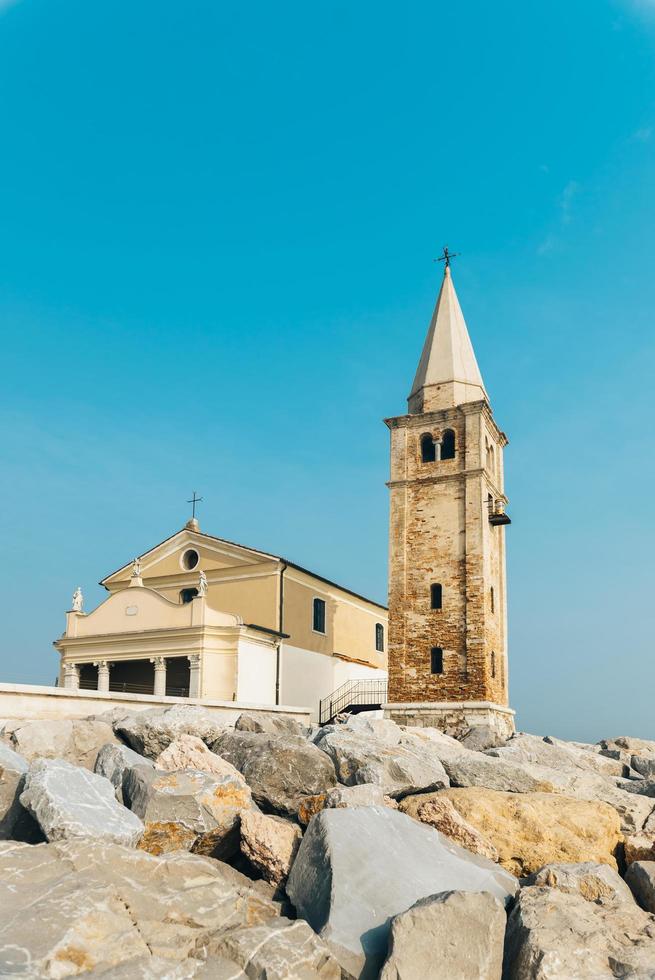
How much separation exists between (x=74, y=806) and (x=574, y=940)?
4.25m

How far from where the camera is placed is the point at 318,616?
3591cm

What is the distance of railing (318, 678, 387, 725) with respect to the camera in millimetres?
34469

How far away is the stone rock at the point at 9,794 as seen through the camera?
791cm

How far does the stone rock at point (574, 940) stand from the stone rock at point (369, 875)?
63 cm

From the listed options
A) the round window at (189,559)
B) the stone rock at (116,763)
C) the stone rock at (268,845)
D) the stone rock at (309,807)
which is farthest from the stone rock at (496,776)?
the round window at (189,559)

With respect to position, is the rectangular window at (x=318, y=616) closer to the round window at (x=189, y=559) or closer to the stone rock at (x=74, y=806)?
the round window at (x=189, y=559)

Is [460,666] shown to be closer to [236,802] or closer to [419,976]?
[236,802]

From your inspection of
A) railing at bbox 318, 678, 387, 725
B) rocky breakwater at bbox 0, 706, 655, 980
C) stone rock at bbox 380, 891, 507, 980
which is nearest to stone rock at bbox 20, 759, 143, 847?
rocky breakwater at bbox 0, 706, 655, 980

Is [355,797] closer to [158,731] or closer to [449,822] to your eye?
[449,822]

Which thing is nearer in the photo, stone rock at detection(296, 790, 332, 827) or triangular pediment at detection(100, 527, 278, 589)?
stone rock at detection(296, 790, 332, 827)

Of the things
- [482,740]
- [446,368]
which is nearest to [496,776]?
[482,740]

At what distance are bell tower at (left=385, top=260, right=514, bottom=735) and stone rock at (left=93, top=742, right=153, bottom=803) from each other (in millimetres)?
19398

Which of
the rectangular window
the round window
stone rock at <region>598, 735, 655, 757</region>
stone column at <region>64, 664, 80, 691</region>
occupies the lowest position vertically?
stone rock at <region>598, 735, 655, 757</region>

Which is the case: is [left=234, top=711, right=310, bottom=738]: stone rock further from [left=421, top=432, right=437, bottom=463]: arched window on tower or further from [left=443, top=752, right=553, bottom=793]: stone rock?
[left=421, top=432, right=437, bottom=463]: arched window on tower
